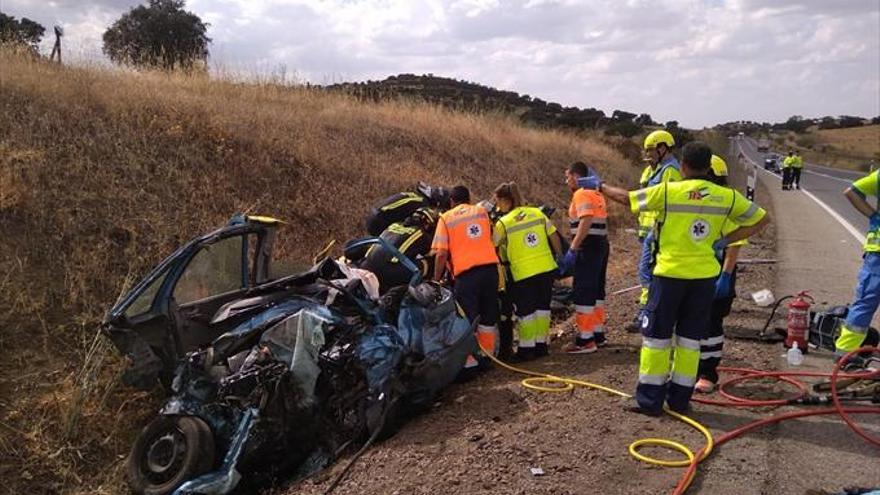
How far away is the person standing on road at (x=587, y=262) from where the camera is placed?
701cm

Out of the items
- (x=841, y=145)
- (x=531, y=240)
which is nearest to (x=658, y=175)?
(x=531, y=240)

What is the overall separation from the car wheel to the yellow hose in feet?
8.30

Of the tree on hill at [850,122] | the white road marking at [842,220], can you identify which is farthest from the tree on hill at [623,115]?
the tree on hill at [850,122]

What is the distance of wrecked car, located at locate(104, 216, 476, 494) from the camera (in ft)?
16.5

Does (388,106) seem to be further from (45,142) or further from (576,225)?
(576,225)

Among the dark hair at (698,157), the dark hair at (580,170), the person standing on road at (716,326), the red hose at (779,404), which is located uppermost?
the dark hair at (698,157)

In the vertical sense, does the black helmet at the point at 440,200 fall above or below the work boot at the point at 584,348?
above

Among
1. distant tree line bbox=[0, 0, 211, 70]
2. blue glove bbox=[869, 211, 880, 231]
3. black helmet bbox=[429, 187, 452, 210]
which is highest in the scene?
distant tree line bbox=[0, 0, 211, 70]

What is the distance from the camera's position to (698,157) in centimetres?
509

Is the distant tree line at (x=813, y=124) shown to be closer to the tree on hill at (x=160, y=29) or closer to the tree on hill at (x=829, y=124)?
the tree on hill at (x=829, y=124)

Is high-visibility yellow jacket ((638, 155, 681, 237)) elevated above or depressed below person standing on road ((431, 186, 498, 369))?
above

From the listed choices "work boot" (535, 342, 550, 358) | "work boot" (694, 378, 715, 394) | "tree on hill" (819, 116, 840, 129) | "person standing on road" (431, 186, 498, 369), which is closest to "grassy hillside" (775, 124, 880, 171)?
"tree on hill" (819, 116, 840, 129)

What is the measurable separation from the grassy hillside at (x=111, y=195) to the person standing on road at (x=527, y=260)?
3.47 metres

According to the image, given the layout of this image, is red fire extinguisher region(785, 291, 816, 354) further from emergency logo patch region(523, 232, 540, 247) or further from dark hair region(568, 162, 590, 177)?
emergency logo patch region(523, 232, 540, 247)
